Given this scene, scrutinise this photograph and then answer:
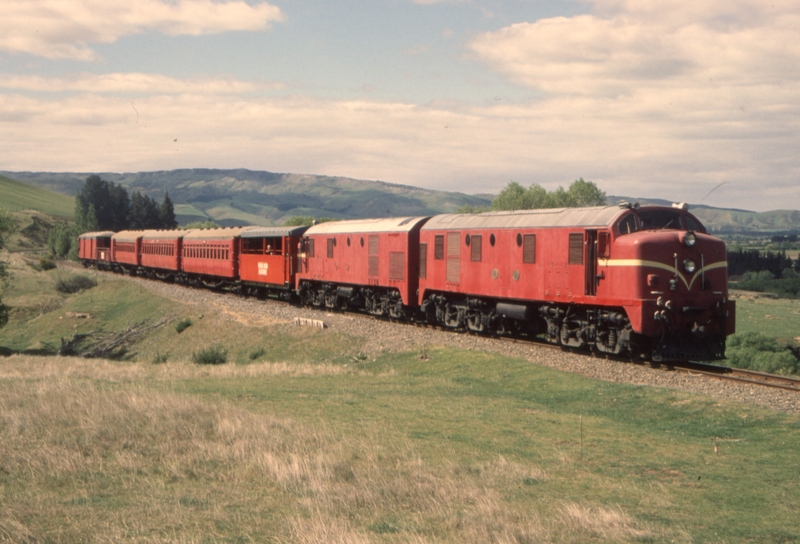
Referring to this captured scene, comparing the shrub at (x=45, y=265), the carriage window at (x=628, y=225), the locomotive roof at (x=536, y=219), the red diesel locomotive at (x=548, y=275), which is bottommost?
the shrub at (x=45, y=265)

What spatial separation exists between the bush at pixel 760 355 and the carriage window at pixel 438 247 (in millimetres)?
23606

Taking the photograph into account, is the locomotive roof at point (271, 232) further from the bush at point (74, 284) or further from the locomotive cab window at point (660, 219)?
the bush at point (74, 284)

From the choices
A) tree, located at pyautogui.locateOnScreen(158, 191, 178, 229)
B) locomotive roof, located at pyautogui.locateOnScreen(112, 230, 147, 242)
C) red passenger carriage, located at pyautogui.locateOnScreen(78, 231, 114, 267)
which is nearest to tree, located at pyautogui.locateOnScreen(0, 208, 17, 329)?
locomotive roof, located at pyautogui.locateOnScreen(112, 230, 147, 242)

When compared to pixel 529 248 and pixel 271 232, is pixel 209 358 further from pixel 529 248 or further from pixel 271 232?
pixel 271 232

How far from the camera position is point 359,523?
10.6 metres

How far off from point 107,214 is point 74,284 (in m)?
107

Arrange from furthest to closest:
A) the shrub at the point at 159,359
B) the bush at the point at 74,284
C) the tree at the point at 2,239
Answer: the bush at the point at 74,284 < the tree at the point at 2,239 < the shrub at the point at 159,359

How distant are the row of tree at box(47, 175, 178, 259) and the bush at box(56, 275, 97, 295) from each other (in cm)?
6156

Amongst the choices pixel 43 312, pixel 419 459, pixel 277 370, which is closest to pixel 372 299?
pixel 277 370

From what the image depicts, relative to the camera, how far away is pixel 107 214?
183m

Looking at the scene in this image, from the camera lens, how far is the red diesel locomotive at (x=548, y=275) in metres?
22.8

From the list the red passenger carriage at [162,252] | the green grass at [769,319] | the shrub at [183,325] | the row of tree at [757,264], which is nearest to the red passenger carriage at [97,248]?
the red passenger carriage at [162,252]

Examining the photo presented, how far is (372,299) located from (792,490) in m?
29.2

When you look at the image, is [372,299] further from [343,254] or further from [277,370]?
[277,370]
